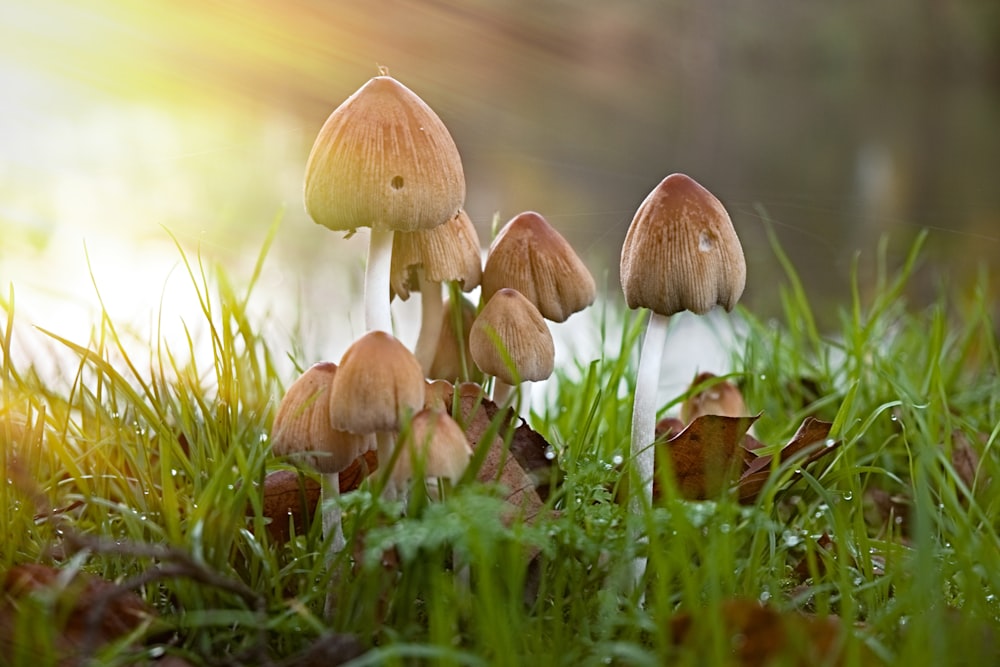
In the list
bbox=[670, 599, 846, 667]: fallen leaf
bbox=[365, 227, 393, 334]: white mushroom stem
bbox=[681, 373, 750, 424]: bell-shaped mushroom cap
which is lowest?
bbox=[670, 599, 846, 667]: fallen leaf

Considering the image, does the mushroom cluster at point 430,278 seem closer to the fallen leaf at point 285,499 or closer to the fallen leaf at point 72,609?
the fallen leaf at point 285,499

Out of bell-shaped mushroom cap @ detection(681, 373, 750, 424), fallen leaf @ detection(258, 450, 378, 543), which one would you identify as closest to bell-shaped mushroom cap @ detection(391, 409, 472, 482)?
fallen leaf @ detection(258, 450, 378, 543)

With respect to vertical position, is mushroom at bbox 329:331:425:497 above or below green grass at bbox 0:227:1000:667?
above

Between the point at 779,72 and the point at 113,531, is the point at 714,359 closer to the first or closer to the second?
the point at 113,531

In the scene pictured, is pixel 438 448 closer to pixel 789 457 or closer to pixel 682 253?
pixel 682 253

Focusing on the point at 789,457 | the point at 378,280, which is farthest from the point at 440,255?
the point at 789,457

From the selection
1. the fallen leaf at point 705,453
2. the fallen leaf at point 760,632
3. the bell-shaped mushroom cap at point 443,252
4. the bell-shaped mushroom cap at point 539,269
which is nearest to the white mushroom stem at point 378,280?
the bell-shaped mushroom cap at point 443,252

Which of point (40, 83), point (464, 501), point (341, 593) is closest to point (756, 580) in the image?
point (464, 501)

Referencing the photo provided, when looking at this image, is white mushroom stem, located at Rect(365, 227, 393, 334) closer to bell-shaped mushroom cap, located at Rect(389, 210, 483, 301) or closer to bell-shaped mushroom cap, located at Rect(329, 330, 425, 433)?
bell-shaped mushroom cap, located at Rect(389, 210, 483, 301)
